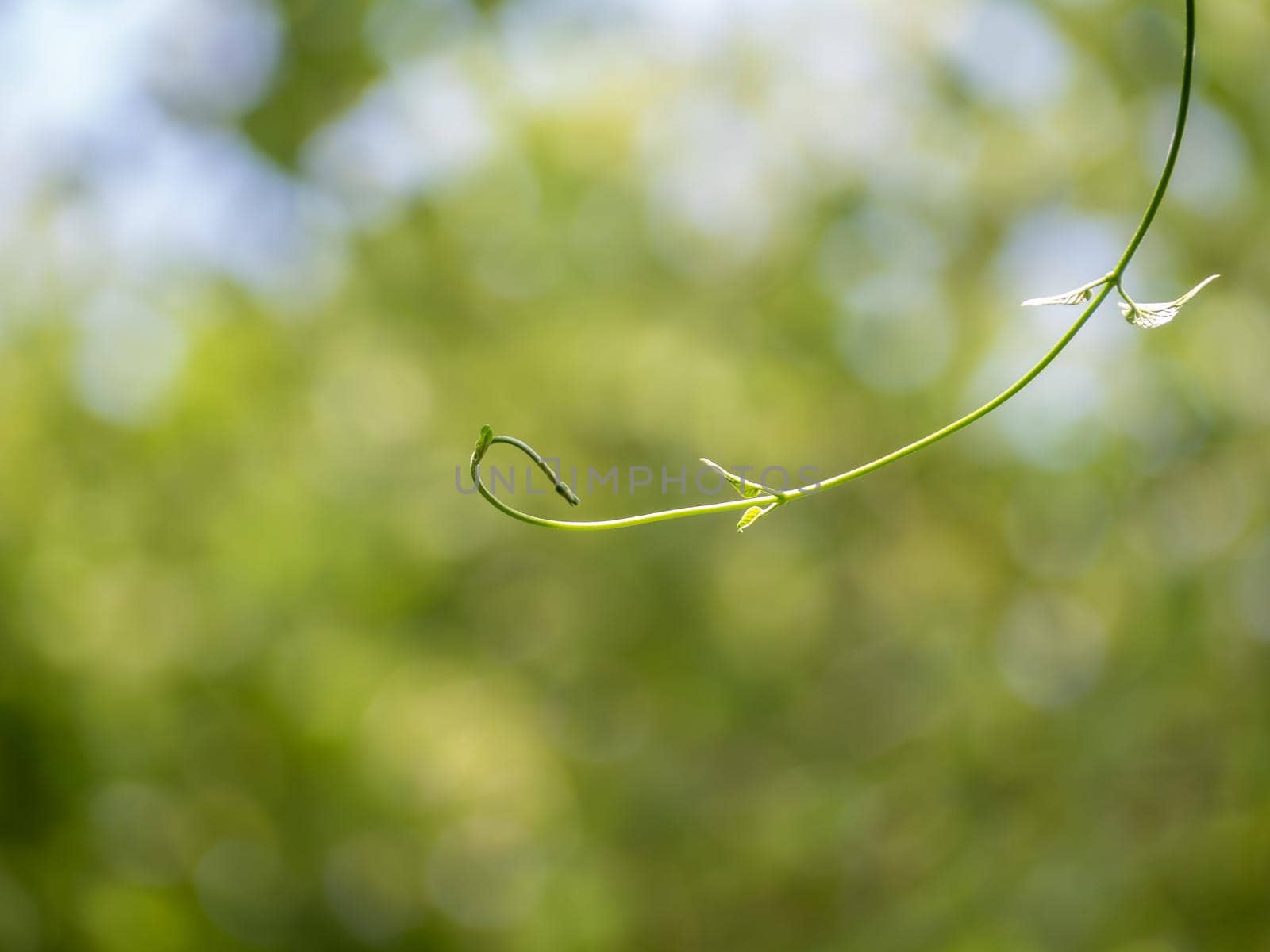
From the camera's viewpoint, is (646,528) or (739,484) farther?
(646,528)

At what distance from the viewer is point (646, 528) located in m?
3.24

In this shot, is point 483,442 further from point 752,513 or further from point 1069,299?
point 1069,299

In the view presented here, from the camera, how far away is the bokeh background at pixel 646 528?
2.56 m

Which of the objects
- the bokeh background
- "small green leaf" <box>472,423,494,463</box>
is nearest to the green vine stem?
"small green leaf" <box>472,423,494,463</box>

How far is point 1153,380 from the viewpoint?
262cm

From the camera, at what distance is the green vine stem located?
1.09 ft

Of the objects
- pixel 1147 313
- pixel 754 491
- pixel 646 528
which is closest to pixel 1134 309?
pixel 1147 313

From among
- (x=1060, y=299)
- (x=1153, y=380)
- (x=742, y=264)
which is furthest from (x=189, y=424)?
(x=1060, y=299)

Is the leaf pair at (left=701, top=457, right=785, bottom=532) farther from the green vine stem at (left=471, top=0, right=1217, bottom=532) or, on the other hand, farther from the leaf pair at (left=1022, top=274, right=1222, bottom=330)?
the leaf pair at (left=1022, top=274, right=1222, bottom=330)

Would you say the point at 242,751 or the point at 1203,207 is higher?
the point at 1203,207

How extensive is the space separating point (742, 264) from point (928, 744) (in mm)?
1473

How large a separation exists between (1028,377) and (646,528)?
2914 mm

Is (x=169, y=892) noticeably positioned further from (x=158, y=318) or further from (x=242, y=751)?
(x=158, y=318)

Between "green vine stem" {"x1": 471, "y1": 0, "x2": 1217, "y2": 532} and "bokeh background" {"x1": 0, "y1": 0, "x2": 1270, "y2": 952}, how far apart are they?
2.26 metres
